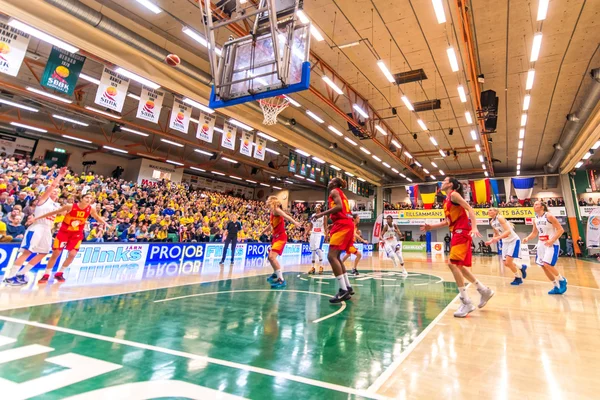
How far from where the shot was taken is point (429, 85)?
42.9 ft

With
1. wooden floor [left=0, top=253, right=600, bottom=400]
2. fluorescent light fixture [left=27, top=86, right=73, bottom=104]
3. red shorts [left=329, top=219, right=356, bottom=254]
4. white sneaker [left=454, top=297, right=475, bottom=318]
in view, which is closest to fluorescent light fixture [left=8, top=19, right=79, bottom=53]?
fluorescent light fixture [left=27, top=86, right=73, bottom=104]

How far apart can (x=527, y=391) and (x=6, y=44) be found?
37.7ft

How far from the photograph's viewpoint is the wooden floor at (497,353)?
6.45ft

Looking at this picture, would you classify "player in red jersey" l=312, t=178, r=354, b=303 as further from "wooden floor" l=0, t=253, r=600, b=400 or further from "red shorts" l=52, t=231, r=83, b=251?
"red shorts" l=52, t=231, r=83, b=251

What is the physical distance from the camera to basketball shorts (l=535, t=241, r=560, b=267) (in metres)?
5.86

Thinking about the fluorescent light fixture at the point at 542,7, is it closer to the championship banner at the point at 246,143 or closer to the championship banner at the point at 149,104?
the championship banner at the point at 246,143

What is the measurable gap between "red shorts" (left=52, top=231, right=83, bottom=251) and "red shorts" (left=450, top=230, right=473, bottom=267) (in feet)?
22.5

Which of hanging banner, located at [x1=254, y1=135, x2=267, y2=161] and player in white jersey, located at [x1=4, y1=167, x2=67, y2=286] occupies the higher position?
hanging banner, located at [x1=254, y1=135, x2=267, y2=161]

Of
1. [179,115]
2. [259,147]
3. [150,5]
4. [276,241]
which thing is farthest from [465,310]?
[259,147]

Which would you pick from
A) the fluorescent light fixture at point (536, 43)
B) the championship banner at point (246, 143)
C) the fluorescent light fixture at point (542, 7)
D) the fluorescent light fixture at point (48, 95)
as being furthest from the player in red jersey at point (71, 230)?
the fluorescent light fixture at point (536, 43)

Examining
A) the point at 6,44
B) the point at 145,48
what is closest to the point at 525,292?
the point at 145,48

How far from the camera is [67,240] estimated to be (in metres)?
5.73

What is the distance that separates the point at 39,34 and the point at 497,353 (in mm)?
11437

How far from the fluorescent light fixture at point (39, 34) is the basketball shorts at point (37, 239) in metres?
5.50
